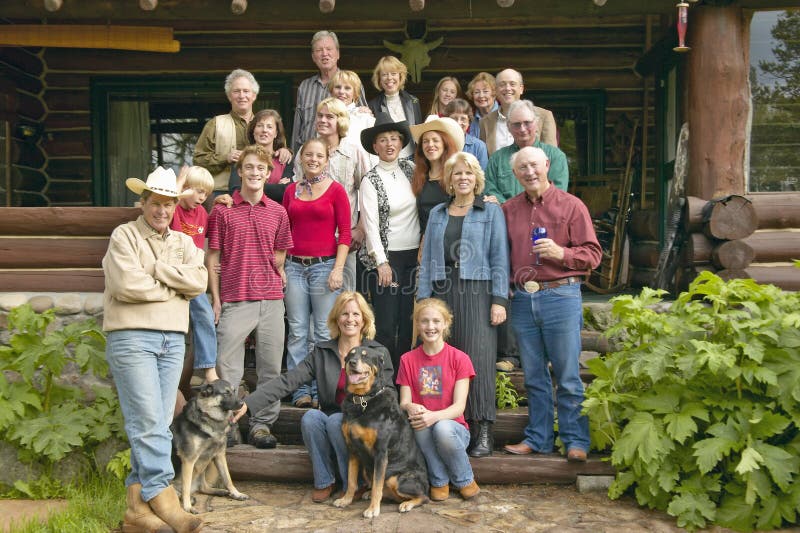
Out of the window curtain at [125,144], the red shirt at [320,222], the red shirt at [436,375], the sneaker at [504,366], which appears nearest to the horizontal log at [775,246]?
the sneaker at [504,366]

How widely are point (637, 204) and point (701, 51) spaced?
3.07 meters

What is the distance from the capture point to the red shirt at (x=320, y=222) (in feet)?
18.4

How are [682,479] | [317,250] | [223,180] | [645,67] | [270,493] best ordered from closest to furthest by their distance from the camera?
[682,479] < [270,493] < [317,250] < [223,180] < [645,67]

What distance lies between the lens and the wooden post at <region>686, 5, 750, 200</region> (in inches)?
272

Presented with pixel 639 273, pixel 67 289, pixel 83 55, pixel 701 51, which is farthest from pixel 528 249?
pixel 83 55

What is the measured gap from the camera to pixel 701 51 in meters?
6.98

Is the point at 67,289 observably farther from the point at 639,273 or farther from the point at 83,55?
the point at 639,273

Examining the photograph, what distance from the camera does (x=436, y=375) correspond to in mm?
4922

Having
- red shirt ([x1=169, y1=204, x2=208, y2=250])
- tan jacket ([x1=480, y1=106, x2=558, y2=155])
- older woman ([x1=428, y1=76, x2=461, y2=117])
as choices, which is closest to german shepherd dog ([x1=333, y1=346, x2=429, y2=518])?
red shirt ([x1=169, y1=204, x2=208, y2=250])

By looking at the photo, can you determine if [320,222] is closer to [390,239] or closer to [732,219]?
[390,239]

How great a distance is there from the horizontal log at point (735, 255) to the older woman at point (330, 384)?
325 cm

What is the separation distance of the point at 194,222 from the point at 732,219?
4350 mm

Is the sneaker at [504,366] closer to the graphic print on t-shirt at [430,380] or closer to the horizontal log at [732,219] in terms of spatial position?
the graphic print on t-shirt at [430,380]

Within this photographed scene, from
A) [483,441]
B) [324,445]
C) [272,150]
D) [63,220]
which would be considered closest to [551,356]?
[483,441]
